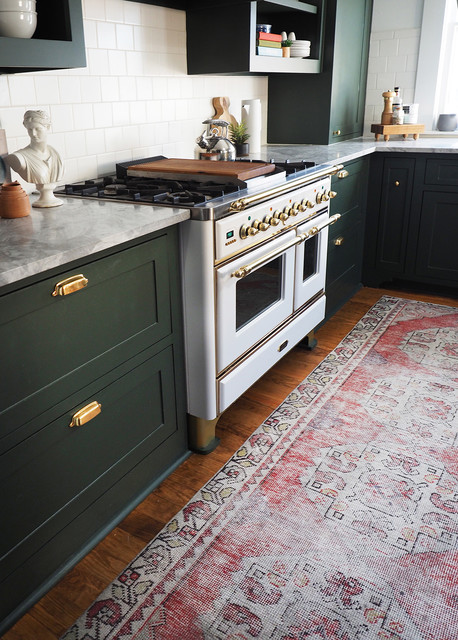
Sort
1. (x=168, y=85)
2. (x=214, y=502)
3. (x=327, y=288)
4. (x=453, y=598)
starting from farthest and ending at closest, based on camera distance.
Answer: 1. (x=327, y=288)
2. (x=168, y=85)
3. (x=214, y=502)
4. (x=453, y=598)

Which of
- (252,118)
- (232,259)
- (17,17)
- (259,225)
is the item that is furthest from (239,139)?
(17,17)

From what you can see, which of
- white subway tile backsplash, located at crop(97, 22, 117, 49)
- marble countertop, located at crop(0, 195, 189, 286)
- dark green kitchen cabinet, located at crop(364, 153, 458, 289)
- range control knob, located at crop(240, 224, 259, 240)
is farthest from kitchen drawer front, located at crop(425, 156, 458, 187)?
marble countertop, located at crop(0, 195, 189, 286)

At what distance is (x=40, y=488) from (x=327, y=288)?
2.17 meters

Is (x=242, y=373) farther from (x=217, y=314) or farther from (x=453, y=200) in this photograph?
(x=453, y=200)

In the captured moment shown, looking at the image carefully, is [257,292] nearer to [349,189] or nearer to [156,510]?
[156,510]

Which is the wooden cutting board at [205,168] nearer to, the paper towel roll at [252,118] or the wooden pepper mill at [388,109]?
the paper towel roll at [252,118]

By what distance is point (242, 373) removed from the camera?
223 centimetres

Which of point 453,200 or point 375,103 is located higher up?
point 375,103

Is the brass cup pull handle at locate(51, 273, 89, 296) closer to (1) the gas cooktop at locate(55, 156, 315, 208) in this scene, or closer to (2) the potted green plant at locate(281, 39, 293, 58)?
(1) the gas cooktop at locate(55, 156, 315, 208)

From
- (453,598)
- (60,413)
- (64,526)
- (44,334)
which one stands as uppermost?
(44,334)

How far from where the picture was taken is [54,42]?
168cm

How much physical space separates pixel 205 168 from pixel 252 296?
57 cm

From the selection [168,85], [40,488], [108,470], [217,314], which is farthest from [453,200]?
[40,488]

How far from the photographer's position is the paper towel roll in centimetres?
308
